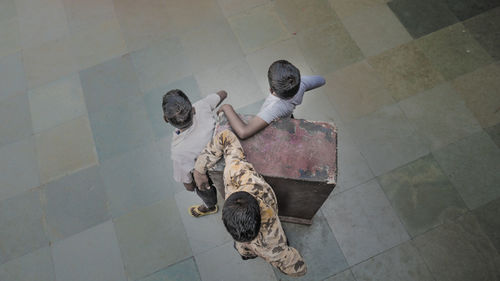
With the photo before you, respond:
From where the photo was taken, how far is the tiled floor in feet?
11.7

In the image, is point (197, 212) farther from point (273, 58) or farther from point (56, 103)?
point (56, 103)

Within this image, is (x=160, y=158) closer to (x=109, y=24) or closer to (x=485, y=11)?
(x=109, y=24)

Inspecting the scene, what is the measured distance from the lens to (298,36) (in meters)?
4.83

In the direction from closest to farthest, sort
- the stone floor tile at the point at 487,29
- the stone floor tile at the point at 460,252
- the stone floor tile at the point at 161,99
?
the stone floor tile at the point at 460,252 → the stone floor tile at the point at 161,99 → the stone floor tile at the point at 487,29

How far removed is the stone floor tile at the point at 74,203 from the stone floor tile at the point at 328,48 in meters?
3.63

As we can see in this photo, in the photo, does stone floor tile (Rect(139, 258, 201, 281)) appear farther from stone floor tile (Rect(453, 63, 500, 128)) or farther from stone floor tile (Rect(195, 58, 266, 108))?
stone floor tile (Rect(453, 63, 500, 128))

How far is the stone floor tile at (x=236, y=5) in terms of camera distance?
5105 millimetres

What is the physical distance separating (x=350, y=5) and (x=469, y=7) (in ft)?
6.25

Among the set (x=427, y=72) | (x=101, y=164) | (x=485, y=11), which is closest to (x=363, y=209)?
(x=427, y=72)

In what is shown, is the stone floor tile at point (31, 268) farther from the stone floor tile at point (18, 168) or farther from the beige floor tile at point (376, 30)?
the beige floor tile at point (376, 30)

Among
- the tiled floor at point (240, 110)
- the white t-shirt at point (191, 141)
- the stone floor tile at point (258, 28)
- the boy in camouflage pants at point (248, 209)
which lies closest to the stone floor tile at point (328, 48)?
the tiled floor at point (240, 110)

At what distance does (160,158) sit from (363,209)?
2814mm

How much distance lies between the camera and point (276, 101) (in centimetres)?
269

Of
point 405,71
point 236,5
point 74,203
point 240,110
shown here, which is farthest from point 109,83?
point 405,71
